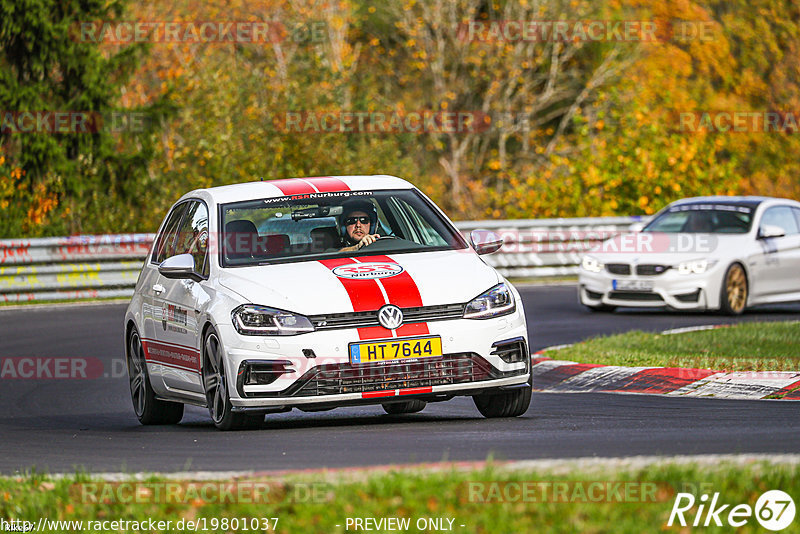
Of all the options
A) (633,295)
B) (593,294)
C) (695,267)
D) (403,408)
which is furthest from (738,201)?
(403,408)

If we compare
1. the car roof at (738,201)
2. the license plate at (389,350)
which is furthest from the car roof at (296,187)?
the car roof at (738,201)

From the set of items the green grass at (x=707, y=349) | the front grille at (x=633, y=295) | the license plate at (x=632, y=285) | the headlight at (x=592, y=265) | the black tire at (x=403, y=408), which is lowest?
the front grille at (x=633, y=295)

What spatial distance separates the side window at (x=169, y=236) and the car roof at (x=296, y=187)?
1.52 feet

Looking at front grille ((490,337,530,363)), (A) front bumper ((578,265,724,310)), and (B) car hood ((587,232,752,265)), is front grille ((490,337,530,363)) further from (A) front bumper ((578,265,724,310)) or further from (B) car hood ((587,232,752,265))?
(B) car hood ((587,232,752,265))

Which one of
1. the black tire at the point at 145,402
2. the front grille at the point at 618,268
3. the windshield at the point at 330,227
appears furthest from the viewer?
the front grille at the point at 618,268

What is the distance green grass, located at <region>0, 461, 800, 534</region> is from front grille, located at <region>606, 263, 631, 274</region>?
44.4 feet

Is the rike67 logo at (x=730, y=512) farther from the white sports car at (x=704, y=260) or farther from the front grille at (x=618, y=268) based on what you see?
the front grille at (x=618, y=268)

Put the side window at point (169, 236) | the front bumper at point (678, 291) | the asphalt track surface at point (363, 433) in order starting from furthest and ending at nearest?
1. the front bumper at point (678, 291)
2. the side window at point (169, 236)
3. the asphalt track surface at point (363, 433)

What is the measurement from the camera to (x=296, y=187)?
10859 mm

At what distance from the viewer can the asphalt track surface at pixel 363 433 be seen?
25.6 ft

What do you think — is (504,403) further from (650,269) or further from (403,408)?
(650,269)

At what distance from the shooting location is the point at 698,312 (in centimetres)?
2061

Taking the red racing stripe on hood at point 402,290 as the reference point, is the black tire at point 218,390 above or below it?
below

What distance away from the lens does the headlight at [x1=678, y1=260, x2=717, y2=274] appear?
19.7 metres
